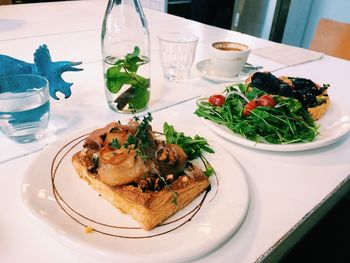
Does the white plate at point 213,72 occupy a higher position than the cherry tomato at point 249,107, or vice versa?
the cherry tomato at point 249,107

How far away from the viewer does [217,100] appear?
110 cm

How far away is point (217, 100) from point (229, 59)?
0.38 m

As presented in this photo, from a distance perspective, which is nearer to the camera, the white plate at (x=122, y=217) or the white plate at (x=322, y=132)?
the white plate at (x=122, y=217)

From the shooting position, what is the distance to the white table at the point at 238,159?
62cm

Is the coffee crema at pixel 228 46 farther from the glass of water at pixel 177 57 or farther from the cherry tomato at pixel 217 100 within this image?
the cherry tomato at pixel 217 100

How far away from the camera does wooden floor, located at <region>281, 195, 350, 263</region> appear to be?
1.16 metres

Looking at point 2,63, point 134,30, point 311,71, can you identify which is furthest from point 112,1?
point 311,71

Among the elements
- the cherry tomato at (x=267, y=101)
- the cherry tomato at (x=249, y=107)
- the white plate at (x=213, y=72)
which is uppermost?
the cherry tomato at (x=267, y=101)

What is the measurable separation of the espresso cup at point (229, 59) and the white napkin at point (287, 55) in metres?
0.37

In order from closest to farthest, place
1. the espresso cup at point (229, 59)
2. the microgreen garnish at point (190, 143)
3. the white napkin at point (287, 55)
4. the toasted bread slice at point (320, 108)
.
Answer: the microgreen garnish at point (190, 143), the toasted bread slice at point (320, 108), the espresso cup at point (229, 59), the white napkin at point (287, 55)

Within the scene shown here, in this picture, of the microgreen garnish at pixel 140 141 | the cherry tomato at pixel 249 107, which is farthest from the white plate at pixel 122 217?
the cherry tomato at pixel 249 107

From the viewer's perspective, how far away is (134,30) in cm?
126

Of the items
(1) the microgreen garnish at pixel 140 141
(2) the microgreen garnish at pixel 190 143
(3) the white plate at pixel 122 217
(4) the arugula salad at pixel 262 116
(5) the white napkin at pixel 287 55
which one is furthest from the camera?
(5) the white napkin at pixel 287 55

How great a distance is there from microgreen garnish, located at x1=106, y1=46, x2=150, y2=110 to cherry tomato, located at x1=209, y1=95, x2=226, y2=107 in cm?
23
